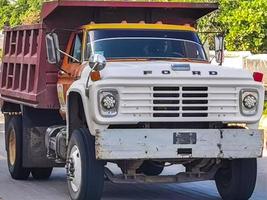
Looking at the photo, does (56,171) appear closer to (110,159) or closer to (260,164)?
(260,164)

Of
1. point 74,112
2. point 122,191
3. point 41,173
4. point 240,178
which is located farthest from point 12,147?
point 240,178

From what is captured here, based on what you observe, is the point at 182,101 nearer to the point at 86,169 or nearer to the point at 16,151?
the point at 86,169

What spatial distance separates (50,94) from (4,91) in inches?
92.4

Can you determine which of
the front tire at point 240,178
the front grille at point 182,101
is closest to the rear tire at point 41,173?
the front tire at point 240,178

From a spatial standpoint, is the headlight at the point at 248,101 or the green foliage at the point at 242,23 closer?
the headlight at the point at 248,101

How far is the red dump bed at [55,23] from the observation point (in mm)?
11391

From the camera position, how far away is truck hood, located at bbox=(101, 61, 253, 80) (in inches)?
364

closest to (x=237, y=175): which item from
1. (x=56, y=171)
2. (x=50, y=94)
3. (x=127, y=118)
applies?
(x=127, y=118)

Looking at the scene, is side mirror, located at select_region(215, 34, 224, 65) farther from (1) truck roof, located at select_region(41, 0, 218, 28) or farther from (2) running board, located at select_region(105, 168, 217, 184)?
(2) running board, located at select_region(105, 168, 217, 184)

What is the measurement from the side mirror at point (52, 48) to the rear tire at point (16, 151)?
2.43m

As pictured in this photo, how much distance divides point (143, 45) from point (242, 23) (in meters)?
22.1

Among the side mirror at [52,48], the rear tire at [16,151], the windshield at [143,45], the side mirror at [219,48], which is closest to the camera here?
the side mirror at [52,48]

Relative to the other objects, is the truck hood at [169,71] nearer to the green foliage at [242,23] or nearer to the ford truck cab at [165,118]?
the ford truck cab at [165,118]

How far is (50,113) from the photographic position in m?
12.2
